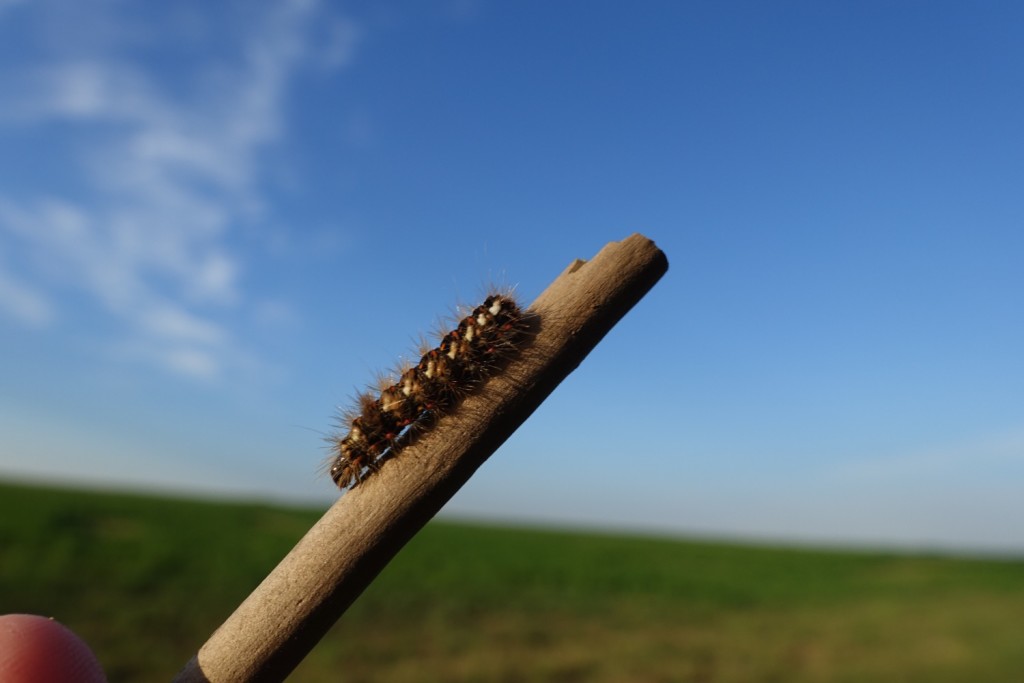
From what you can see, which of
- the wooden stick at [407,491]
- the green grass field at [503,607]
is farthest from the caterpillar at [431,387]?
the green grass field at [503,607]

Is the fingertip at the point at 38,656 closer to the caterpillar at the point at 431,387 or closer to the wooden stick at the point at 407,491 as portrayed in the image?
the wooden stick at the point at 407,491

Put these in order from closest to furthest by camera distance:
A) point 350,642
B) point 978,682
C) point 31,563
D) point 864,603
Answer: point 350,642
point 978,682
point 31,563
point 864,603

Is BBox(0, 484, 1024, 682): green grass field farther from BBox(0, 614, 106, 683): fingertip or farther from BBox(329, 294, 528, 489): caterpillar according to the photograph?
BBox(329, 294, 528, 489): caterpillar

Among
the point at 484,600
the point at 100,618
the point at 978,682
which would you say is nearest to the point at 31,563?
the point at 100,618

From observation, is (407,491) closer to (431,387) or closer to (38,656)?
(431,387)

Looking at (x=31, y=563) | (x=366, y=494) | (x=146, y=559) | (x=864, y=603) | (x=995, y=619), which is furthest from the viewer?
(x=864, y=603)

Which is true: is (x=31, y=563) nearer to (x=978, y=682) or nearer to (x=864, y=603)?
(x=978, y=682)

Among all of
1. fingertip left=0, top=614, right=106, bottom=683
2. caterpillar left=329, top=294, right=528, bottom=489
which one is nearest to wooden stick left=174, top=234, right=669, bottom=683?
caterpillar left=329, top=294, right=528, bottom=489

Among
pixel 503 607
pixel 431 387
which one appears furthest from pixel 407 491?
pixel 503 607
